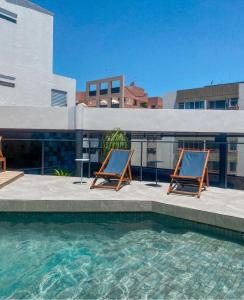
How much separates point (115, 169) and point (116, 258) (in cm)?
485

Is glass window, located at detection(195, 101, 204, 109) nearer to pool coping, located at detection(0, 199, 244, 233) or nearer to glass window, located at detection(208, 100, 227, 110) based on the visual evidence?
glass window, located at detection(208, 100, 227, 110)

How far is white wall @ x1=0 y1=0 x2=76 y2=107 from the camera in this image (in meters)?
18.2

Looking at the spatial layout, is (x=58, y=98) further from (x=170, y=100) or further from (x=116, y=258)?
(x=170, y=100)

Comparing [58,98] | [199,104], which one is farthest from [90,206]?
[199,104]

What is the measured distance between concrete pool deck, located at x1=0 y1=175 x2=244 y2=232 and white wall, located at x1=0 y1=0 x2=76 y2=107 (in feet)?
37.7

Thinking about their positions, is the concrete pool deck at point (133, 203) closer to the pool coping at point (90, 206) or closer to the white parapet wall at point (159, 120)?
the pool coping at point (90, 206)

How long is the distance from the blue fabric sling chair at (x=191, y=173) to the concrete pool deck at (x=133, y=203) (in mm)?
415

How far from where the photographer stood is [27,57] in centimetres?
1941

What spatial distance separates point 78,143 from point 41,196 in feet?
15.7

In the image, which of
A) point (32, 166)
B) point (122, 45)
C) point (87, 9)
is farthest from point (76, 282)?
point (122, 45)

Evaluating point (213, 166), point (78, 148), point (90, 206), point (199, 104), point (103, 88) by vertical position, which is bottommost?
point (213, 166)

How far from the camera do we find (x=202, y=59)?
24594 millimetres

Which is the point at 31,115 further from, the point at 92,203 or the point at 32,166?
the point at 92,203

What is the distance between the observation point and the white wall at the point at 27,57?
18.2 m
